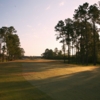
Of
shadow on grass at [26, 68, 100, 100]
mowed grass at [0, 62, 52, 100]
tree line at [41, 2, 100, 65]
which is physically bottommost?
shadow on grass at [26, 68, 100, 100]

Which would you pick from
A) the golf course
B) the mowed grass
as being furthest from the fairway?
the mowed grass

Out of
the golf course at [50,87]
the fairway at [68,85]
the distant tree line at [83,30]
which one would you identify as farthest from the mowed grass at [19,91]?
the distant tree line at [83,30]

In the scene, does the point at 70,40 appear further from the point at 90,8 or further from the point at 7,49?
the point at 7,49

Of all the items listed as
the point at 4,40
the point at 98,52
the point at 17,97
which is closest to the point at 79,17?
the point at 98,52

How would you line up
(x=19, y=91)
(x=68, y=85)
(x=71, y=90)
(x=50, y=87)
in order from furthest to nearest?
(x=68, y=85) < (x=50, y=87) < (x=71, y=90) < (x=19, y=91)

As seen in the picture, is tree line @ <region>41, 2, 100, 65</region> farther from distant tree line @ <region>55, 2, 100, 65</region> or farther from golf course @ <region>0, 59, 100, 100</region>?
golf course @ <region>0, 59, 100, 100</region>

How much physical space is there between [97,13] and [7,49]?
43350 millimetres

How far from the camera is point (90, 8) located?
1950 inches

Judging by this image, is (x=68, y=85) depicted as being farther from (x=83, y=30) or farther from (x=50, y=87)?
(x=83, y=30)

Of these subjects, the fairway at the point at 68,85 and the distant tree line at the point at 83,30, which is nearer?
the fairway at the point at 68,85

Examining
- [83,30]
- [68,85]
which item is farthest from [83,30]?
[68,85]

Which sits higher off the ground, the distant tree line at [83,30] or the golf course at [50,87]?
the distant tree line at [83,30]

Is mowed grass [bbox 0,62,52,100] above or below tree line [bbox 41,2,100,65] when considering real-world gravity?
below

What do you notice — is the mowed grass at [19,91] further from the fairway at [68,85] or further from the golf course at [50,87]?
the fairway at [68,85]
